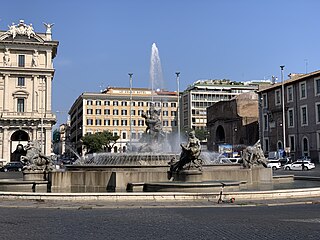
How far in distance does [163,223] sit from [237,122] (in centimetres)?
7869

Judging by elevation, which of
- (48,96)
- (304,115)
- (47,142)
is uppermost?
(48,96)

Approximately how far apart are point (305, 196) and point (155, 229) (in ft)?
28.6

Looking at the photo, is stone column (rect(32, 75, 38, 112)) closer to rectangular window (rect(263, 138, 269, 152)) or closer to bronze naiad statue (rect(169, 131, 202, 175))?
rectangular window (rect(263, 138, 269, 152))

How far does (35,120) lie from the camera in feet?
255

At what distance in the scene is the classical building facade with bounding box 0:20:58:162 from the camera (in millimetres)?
77500

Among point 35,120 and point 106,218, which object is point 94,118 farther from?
point 106,218

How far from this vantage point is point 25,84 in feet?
263

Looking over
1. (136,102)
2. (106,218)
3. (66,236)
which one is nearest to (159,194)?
(106,218)

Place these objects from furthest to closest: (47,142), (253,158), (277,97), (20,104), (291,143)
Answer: (20,104) → (47,142) → (277,97) → (291,143) → (253,158)

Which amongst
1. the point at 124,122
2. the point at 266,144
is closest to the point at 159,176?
the point at 266,144

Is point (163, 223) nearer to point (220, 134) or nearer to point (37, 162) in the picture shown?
point (37, 162)

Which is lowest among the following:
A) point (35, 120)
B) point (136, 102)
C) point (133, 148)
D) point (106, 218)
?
point (106, 218)

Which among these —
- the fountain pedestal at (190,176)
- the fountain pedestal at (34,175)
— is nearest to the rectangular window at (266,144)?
the fountain pedestal at (34,175)

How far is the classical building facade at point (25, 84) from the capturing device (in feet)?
254
